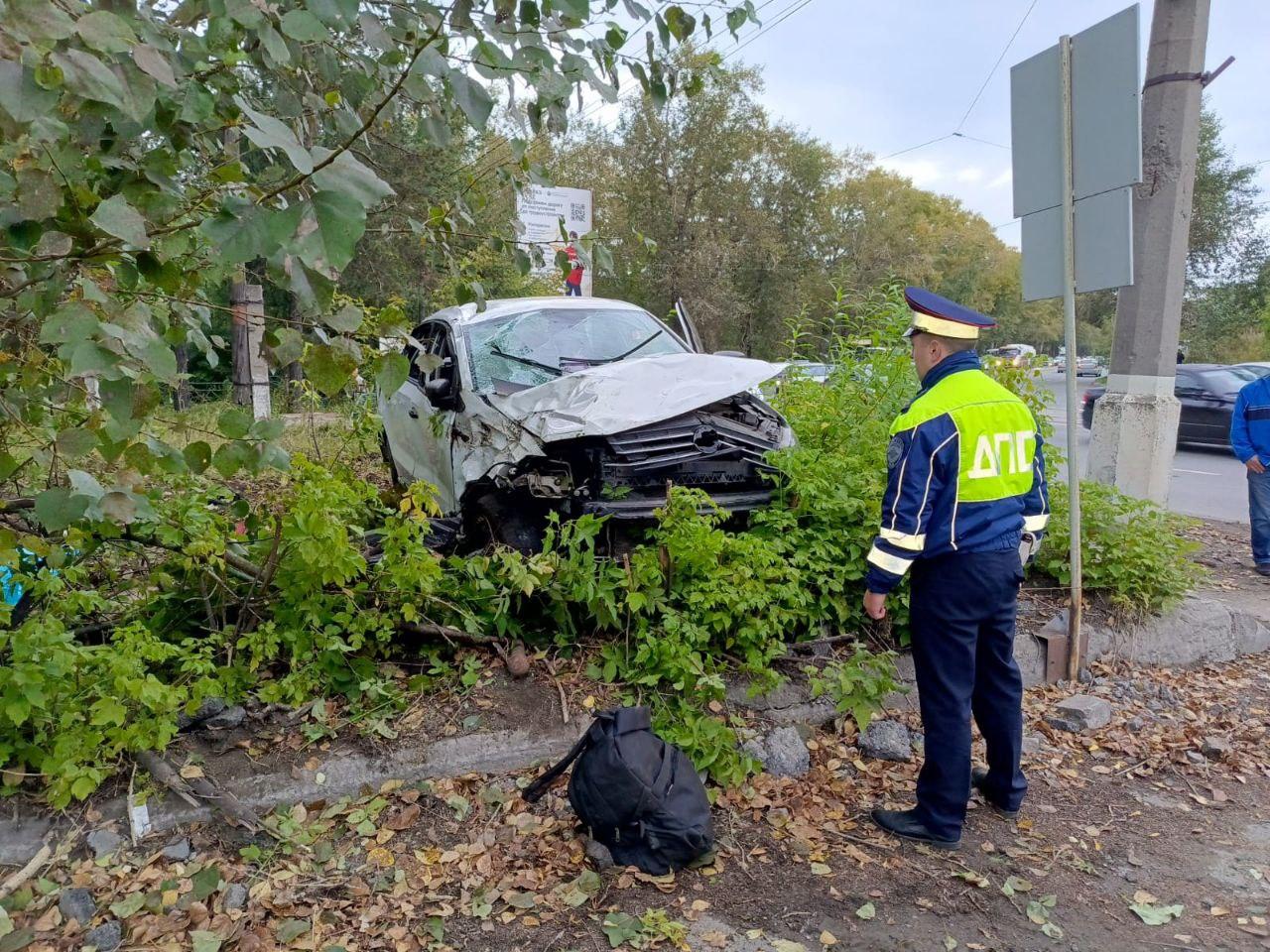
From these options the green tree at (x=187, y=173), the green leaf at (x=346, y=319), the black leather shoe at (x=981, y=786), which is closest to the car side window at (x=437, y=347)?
the green tree at (x=187, y=173)

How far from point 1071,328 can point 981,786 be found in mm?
2431

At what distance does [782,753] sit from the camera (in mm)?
3734

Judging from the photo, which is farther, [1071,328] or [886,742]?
[1071,328]

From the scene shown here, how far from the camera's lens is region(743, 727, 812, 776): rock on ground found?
12.1 feet

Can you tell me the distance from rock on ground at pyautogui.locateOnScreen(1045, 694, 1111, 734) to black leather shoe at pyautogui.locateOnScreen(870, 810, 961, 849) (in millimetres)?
1314

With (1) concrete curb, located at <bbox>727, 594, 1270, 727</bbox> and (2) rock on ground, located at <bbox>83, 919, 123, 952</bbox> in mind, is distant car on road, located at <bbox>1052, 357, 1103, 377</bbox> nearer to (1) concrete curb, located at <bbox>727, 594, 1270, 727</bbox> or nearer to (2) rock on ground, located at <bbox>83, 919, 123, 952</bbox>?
(1) concrete curb, located at <bbox>727, 594, 1270, 727</bbox>

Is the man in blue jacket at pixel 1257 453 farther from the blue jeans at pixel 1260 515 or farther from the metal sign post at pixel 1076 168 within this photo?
the metal sign post at pixel 1076 168

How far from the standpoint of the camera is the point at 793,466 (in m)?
4.61

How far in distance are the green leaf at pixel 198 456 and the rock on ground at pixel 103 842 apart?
171 centimetres

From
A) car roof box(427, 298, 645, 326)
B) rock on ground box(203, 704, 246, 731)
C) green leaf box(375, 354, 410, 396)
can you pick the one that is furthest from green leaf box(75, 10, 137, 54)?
car roof box(427, 298, 645, 326)

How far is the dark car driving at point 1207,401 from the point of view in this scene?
14.3 metres

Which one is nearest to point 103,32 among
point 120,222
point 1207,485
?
point 120,222

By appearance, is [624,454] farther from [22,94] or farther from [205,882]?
[22,94]

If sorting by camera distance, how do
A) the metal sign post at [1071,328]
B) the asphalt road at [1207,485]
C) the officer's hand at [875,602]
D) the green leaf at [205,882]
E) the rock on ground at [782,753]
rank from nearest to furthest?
the green leaf at [205,882] < the officer's hand at [875,602] < the rock on ground at [782,753] < the metal sign post at [1071,328] < the asphalt road at [1207,485]
